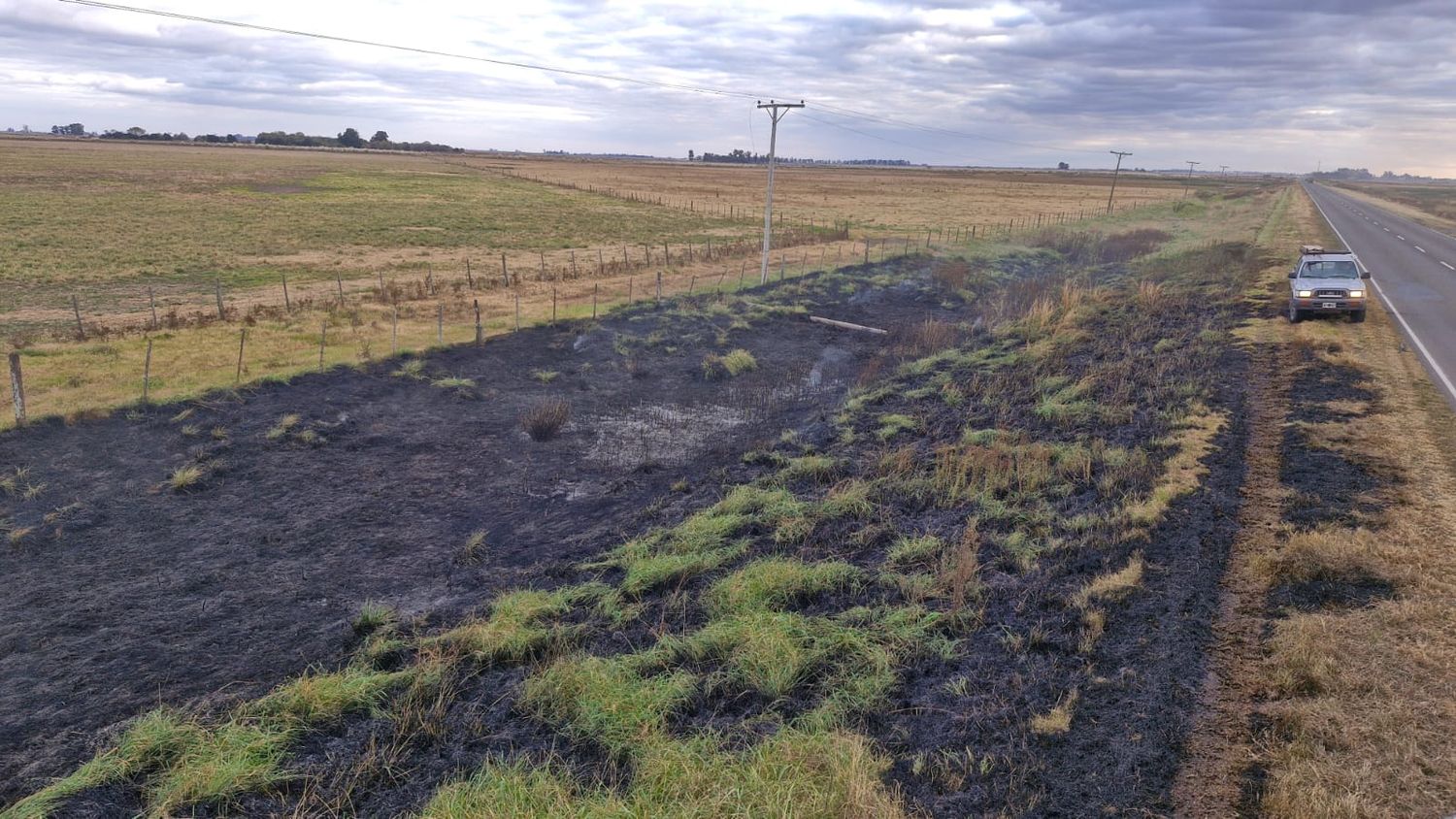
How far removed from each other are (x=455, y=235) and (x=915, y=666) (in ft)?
159

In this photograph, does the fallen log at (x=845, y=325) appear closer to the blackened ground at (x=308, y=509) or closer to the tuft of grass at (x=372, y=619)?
the blackened ground at (x=308, y=509)

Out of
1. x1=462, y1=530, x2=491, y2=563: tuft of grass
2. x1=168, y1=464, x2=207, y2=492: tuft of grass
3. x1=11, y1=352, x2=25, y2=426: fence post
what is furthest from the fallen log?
x1=11, y1=352, x2=25, y2=426: fence post

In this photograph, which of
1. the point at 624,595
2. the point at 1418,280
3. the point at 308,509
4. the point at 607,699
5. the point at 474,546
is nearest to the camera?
the point at 607,699

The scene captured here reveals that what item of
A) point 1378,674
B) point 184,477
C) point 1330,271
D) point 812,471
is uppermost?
point 1330,271

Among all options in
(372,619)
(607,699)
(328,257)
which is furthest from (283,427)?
(328,257)

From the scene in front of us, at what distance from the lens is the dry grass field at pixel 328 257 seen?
20.8 meters

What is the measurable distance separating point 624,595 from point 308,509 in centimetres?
628

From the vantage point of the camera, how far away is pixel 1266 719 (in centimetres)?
624

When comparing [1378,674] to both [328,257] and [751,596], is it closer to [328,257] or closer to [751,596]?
[751,596]

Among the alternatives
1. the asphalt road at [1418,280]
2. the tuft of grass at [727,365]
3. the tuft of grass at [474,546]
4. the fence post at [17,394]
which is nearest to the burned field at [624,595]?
the tuft of grass at [474,546]

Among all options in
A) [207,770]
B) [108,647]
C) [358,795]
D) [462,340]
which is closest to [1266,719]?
[358,795]

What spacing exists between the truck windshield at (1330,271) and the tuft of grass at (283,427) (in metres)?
23.8

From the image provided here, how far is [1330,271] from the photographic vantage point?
2022 centimetres

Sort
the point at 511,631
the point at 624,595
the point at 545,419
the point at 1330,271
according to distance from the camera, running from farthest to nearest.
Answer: the point at 1330,271, the point at 545,419, the point at 624,595, the point at 511,631
